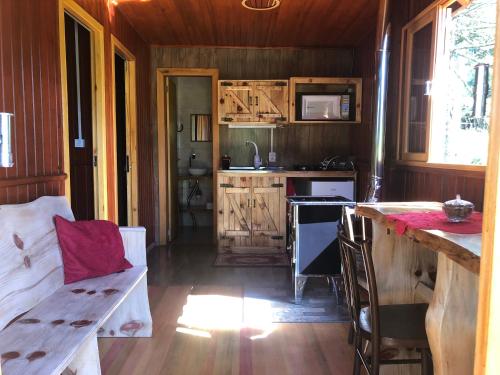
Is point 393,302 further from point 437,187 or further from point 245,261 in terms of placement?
point 245,261

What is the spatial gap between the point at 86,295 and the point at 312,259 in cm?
179

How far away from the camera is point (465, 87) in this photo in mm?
2641

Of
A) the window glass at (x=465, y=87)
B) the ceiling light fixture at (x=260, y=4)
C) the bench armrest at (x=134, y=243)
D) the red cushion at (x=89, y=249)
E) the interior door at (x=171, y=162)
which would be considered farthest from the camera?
the interior door at (x=171, y=162)

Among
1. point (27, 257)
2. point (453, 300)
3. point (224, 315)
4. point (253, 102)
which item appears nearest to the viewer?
point (453, 300)

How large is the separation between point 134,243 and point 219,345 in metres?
0.85

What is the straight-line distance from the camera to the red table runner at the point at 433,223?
5.10ft

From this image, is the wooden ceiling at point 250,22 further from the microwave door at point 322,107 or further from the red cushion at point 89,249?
the red cushion at point 89,249

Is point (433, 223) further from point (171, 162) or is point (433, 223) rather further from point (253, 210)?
point (171, 162)

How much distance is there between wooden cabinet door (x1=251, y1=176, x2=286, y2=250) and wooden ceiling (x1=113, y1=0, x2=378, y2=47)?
1.71m

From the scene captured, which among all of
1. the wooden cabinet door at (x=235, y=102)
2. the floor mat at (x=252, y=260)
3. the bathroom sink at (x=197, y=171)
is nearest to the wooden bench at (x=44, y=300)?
the floor mat at (x=252, y=260)

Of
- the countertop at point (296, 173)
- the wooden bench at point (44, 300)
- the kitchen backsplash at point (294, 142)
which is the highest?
the kitchen backsplash at point (294, 142)

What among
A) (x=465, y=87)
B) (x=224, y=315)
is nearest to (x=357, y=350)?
(x=224, y=315)

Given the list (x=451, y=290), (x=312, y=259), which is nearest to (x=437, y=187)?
(x=312, y=259)

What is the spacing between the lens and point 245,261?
14.5ft
